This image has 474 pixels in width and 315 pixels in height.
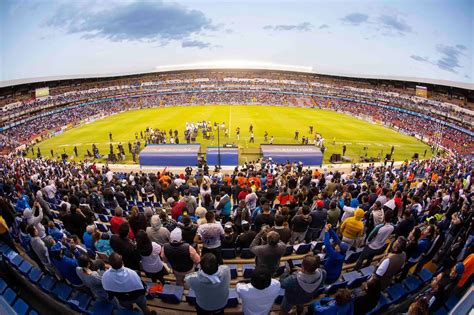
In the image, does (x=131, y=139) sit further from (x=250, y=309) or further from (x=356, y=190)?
(x=250, y=309)

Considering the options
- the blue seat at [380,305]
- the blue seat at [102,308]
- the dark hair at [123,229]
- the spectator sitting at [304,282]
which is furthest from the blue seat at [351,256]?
the blue seat at [102,308]

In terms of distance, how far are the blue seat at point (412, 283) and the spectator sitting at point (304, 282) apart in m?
2.25

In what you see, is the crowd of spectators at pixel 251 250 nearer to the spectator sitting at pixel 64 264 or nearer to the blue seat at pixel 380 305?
the spectator sitting at pixel 64 264

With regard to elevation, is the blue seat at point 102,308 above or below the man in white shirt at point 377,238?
below

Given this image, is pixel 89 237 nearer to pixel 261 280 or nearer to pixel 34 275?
pixel 34 275

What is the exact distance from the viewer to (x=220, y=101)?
2373 inches

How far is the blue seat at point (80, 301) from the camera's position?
4.59 meters

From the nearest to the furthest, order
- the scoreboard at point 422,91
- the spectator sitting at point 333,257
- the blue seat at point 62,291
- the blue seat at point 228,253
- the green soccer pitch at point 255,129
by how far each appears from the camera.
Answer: the spectator sitting at point 333,257 < the blue seat at point 62,291 < the blue seat at point 228,253 < the green soccer pitch at point 255,129 < the scoreboard at point 422,91

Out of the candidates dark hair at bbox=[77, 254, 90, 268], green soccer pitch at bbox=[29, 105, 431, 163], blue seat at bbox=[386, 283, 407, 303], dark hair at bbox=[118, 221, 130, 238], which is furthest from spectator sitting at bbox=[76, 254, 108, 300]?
green soccer pitch at bbox=[29, 105, 431, 163]

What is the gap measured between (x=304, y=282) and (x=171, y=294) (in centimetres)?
219

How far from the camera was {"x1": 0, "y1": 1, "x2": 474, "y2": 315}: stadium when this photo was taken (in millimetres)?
4555

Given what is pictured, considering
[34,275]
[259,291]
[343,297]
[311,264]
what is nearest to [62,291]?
[34,275]

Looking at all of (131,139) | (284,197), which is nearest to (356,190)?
(284,197)

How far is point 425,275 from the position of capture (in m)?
5.48
